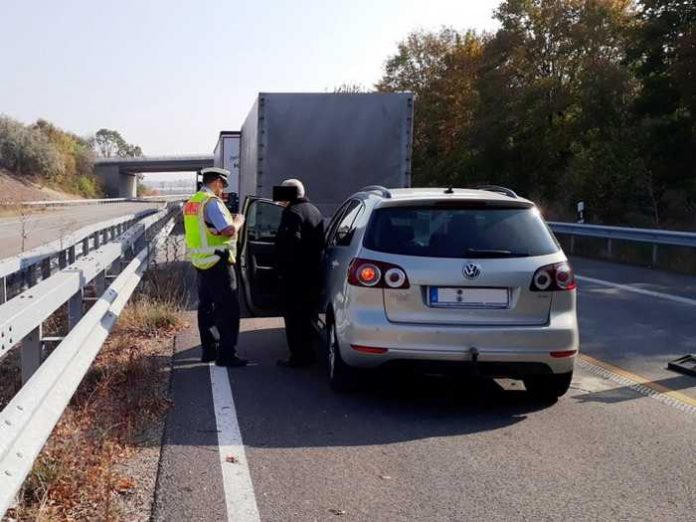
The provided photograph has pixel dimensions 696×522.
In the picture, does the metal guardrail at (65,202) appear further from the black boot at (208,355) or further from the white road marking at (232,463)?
the white road marking at (232,463)

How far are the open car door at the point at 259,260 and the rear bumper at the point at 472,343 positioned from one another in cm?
207

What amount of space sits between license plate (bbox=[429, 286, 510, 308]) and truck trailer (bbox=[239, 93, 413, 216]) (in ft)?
23.3

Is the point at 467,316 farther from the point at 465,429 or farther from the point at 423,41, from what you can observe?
the point at 423,41

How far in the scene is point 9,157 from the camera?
73.7 metres

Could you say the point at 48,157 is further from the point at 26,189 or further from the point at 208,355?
the point at 208,355

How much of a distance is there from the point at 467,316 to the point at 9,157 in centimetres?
7576

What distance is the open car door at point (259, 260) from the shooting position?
7.84 m

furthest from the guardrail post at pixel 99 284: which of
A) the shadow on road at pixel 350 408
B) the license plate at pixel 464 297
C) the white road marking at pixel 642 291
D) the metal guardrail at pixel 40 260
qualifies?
the white road marking at pixel 642 291

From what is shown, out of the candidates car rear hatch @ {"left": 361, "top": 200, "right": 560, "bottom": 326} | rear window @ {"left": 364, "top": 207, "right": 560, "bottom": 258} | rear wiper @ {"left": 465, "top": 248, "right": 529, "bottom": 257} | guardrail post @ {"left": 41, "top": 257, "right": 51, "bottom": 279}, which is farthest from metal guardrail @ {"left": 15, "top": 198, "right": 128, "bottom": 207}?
rear wiper @ {"left": 465, "top": 248, "right": 529, "bottom": 257}

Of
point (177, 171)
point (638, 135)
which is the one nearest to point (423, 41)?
point (638, 135)

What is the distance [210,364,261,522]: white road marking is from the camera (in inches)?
159

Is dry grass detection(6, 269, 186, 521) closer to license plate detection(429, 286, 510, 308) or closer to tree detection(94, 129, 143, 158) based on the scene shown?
license plate detection(429, 286, 510, 308)

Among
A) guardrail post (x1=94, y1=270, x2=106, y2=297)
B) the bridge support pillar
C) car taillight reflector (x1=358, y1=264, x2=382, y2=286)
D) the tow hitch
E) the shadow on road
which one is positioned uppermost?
the bridge support pillar

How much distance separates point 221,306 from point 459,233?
8.23ft
